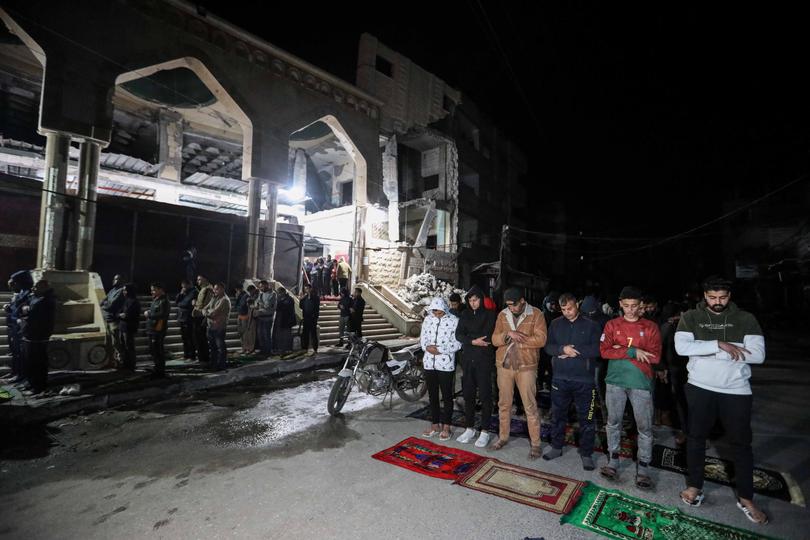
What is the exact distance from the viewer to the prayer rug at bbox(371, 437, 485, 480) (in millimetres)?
3783

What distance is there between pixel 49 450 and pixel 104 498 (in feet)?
6.09

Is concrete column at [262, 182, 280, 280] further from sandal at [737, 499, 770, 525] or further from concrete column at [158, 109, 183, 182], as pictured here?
sandal at [737, 499, 770, 525]

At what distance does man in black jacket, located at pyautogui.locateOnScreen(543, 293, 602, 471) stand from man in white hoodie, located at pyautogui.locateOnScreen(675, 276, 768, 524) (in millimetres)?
806

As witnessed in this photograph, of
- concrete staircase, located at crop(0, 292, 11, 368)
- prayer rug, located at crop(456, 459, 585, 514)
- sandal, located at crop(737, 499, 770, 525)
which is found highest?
concrete staircase, located at crop(0, 292, 11, 368)

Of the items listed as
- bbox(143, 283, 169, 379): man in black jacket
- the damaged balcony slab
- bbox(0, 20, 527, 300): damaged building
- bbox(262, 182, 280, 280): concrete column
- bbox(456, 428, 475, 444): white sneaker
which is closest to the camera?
bbox(456, 428, 475, 444): white sneaker

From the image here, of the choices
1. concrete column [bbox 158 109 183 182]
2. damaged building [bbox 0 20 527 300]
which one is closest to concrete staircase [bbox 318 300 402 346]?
damaged building [bbox 0 20 527 300]

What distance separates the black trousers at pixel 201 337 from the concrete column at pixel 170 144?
432 inches

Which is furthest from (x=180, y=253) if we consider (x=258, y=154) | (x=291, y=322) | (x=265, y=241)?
(x=291, y=322)

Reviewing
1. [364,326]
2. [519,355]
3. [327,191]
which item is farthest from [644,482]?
[327,191]

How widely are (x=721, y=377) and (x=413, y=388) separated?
4.31 m

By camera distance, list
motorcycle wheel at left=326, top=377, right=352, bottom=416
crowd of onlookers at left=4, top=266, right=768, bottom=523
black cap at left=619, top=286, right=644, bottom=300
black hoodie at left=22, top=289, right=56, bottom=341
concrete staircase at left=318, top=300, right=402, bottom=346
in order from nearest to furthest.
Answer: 1. crowd of onlookers at left=4, top=266, right=768, bottom=523
2. black cap at left=619, top=286, right=644, bottom=300
3. motorcycle wheel at left=326, top=377, right=352, bottom=416
4. black hoodie at left=22, top=289, right=56, bottom=341
5. concrete staircase at left=318, top=300, right=402, bottom=346

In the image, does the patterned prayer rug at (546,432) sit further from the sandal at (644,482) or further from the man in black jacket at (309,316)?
the man in black jacket at (309,316)

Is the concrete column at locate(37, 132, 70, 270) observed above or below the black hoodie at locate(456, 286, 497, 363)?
above

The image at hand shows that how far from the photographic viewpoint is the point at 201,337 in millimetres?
8578
